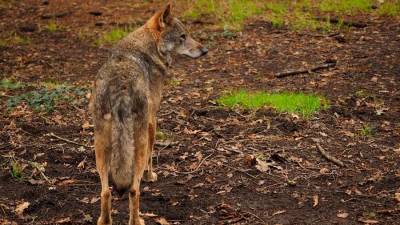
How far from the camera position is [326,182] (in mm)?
6875

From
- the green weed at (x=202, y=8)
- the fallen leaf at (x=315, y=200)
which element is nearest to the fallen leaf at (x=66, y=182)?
the fallen leaf at (x=315, y=200)

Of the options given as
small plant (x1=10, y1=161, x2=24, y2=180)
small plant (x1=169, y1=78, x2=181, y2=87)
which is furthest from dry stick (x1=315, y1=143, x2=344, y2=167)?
small plant (x1=169, y1=78, x2=181, y2=87)

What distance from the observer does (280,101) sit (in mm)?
9562

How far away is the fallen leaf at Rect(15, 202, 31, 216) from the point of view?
6172 mm

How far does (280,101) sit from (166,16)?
121 inches

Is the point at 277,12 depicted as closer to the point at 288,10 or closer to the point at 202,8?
the point at 288,10

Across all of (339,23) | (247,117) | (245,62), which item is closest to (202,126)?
(247,117)

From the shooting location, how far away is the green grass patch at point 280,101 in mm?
9250

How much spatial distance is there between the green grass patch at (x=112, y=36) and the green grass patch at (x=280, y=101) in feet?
18.1

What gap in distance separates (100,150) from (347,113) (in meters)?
4.97

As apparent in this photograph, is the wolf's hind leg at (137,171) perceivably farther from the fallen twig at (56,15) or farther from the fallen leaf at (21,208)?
the fallen twig at (56,15)

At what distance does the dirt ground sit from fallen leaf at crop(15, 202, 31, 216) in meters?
0.03

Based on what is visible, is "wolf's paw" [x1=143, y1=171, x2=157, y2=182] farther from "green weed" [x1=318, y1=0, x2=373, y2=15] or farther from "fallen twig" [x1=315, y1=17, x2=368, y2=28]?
"green weed" [x1=318, y1=0, x2=373, y2=15]

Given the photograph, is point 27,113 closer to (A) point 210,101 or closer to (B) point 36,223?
(A) point 210,101
